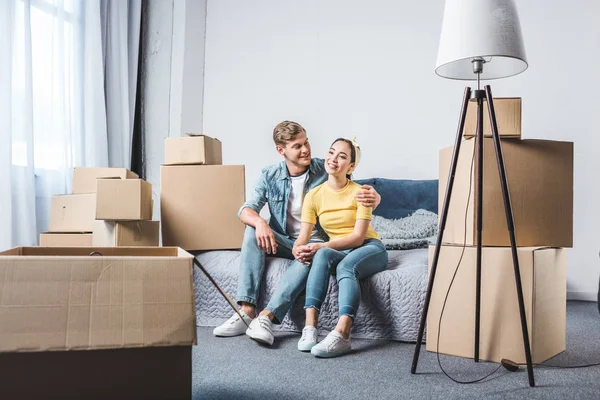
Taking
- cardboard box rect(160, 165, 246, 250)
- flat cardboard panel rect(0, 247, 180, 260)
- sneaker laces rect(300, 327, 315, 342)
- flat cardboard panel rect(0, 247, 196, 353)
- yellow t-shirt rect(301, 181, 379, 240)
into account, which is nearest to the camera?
flat cardboard panel rect(0, 247, 196, 353)

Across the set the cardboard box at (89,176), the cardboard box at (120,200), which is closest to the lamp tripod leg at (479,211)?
the cardboard box at (120,200)

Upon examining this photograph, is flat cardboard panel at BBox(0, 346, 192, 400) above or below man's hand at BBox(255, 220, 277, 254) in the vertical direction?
below

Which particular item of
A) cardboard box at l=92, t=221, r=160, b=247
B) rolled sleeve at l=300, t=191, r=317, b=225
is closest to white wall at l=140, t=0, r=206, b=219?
cardboard box at l=92, t=221, r=160, b=247

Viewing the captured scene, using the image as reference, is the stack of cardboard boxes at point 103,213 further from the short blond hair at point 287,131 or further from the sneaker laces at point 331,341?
the sneaker laces at point 331,341

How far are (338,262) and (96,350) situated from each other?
1286 millimetres

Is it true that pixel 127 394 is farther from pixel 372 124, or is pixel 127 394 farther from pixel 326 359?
pixel 372 124

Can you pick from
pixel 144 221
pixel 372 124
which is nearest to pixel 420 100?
pixel 372 124

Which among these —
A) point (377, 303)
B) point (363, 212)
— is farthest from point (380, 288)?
point (363, 212)

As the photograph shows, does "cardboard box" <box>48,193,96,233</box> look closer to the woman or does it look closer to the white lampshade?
the woman

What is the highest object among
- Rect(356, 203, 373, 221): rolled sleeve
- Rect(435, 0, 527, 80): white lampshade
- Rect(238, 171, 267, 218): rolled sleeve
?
Rect(435, 0, 527, 80): white lampshade

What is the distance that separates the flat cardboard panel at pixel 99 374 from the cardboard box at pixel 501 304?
1110 millimetres

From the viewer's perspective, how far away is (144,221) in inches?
101

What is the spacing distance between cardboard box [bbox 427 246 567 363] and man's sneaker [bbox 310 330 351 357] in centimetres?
31

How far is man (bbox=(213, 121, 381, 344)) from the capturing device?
7.07 feet
